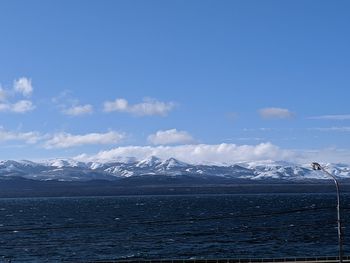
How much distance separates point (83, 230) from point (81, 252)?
140ft

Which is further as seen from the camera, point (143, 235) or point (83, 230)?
point (83, 230)

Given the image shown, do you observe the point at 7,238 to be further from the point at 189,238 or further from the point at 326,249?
the point at 326,249

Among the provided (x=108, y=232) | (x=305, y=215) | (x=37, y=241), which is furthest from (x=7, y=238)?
(x=305, y=215)

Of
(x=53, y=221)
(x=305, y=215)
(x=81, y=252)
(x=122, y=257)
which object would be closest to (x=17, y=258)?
(x=81, y=252)

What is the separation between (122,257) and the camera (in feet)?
317

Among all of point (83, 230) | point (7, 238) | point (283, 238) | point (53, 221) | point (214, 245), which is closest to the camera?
point (214, 245)

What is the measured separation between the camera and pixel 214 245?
11125cm

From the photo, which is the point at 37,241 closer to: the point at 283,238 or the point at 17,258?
the point at 17,258

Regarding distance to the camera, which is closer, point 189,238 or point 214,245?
point 214,245

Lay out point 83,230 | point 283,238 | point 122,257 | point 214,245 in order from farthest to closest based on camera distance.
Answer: point 83,230 → point 283,238 → point 214,245 → point 122,257

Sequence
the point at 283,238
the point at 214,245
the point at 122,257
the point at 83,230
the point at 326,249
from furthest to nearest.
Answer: the point at 83,230, the point at 283,238, the point at 214,245, the point at 326,249, the point at 122,257

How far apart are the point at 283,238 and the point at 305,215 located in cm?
7331

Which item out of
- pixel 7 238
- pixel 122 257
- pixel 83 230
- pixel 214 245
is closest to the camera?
pixel 122 257

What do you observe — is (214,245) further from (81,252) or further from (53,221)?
(53,221)
